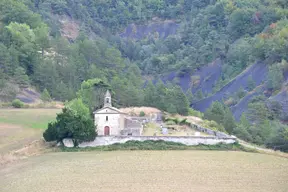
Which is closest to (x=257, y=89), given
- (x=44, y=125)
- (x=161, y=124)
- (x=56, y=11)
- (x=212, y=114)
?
(x=212, y=114)

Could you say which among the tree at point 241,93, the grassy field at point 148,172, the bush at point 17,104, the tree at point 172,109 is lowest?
the grassy field at point 148,172

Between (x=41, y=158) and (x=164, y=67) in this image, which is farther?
(x=164, y=67)

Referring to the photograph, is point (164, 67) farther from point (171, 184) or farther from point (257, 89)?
point (171, 184)

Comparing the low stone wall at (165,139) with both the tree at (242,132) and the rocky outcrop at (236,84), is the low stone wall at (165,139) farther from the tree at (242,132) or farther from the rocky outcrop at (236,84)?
the rocky outcrop at (236,84)

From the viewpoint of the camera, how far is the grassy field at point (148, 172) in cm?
3941

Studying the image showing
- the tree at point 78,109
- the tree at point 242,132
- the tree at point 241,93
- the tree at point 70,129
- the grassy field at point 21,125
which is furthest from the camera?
the tree at point 241,93

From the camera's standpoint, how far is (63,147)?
56.2 metres

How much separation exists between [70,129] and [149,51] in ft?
322

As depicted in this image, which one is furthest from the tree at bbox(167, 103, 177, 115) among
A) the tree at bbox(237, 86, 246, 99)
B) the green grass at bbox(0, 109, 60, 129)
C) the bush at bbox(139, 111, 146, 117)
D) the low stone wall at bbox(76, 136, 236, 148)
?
the tree at bbox(237, 86, 246, 99)

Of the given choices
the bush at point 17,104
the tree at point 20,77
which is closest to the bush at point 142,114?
the bush at point 17,104

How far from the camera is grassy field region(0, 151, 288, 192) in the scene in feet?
129

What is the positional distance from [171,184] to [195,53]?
9531 centimetres

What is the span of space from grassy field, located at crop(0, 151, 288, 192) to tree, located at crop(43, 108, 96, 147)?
251 centimetres

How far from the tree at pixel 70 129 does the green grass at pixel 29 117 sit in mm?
9311
